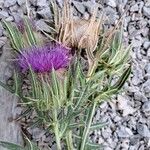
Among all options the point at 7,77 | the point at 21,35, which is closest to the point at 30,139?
the point at 7,77

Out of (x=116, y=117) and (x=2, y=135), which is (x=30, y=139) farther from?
(x=116, y=117)

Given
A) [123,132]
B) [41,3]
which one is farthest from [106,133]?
[41,3]

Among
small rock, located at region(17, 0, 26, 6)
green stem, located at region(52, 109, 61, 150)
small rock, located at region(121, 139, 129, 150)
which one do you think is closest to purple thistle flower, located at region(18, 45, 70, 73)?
green stem, located at region(52, 109, 61, 150)

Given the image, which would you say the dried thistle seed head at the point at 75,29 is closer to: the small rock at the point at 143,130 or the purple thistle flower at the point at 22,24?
the purple thistle flower at the point at 22,24

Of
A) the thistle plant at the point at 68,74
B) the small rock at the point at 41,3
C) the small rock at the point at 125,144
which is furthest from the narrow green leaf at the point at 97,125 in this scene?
the small rock at the point at 41,3

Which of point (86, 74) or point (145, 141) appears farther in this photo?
point (145, 141)

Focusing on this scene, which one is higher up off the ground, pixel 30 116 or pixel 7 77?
pixel 7 77
